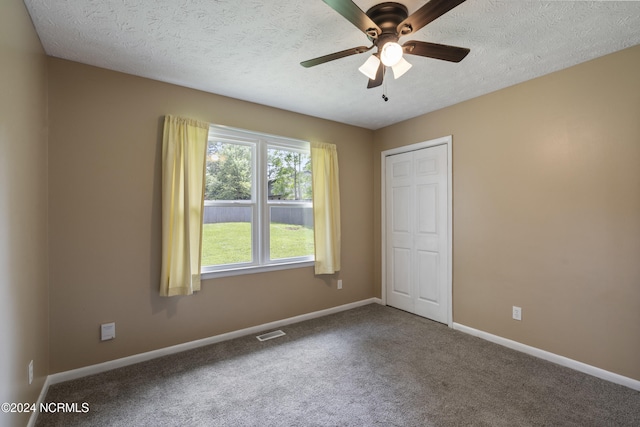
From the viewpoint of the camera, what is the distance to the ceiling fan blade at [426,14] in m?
1.41

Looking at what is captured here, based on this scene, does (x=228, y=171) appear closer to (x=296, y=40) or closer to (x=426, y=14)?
(x=296, y=40)

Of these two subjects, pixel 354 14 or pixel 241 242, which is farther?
pixel 241 242

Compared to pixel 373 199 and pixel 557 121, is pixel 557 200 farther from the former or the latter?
pixel 373 199

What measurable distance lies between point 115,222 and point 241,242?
118 centimetres

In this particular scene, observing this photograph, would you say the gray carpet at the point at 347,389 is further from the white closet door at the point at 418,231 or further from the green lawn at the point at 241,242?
the green lawn at the point at 241,242

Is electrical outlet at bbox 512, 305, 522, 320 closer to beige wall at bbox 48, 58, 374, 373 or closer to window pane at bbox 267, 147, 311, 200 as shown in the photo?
window pane at bbox 267, 147, 311, 200

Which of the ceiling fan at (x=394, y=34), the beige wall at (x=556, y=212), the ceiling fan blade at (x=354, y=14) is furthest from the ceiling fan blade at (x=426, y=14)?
the beige wall at (x=556, y=212)

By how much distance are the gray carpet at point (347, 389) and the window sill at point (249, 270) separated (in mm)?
683

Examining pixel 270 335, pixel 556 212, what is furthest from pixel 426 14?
pixel 270 335

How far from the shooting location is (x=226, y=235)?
126 inches

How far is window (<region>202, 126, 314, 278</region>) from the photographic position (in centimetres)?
312

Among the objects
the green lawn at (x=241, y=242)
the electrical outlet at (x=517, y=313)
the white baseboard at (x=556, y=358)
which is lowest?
the white baseboard at (x=556, y=358)

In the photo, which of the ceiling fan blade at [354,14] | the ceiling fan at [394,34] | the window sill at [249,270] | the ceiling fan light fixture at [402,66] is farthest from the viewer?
the window sill at [249,270]

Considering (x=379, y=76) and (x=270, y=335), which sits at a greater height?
(x=379, y=76)
